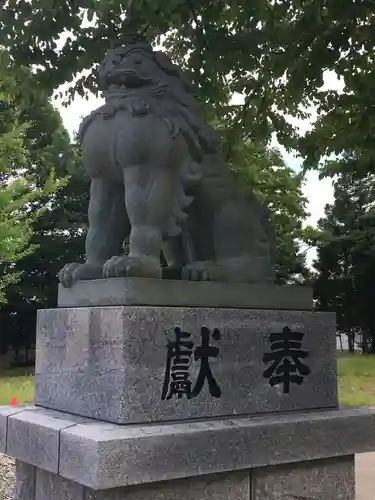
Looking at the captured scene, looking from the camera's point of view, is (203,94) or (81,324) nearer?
(81,324)

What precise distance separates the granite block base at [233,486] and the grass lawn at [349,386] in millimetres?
5252

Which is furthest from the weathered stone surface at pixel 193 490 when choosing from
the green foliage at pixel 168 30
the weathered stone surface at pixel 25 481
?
the green foliage at pixel 168 30

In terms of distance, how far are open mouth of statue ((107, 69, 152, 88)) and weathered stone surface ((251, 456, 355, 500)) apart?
6.11 feet

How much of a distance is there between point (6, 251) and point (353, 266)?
1410 centimetres

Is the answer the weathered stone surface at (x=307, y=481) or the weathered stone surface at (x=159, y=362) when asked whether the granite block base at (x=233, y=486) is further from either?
the weathered stone surface at (x=159, y=362)

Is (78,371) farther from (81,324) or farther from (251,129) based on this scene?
(251,129)

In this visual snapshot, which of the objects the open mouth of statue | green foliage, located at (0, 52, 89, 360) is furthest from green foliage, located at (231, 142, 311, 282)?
Result: green foliage, located at (0, 52, 89, 360)

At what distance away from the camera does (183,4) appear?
422 cm

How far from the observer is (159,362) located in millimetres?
2527

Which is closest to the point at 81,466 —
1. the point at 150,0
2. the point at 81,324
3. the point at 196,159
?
the point at 81,324

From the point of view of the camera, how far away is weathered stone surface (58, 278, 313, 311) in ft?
8.40

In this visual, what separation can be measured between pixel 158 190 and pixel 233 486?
135 centimetres

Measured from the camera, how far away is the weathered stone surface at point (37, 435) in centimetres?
245

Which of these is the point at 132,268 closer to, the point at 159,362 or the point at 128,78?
the point at 159,362
